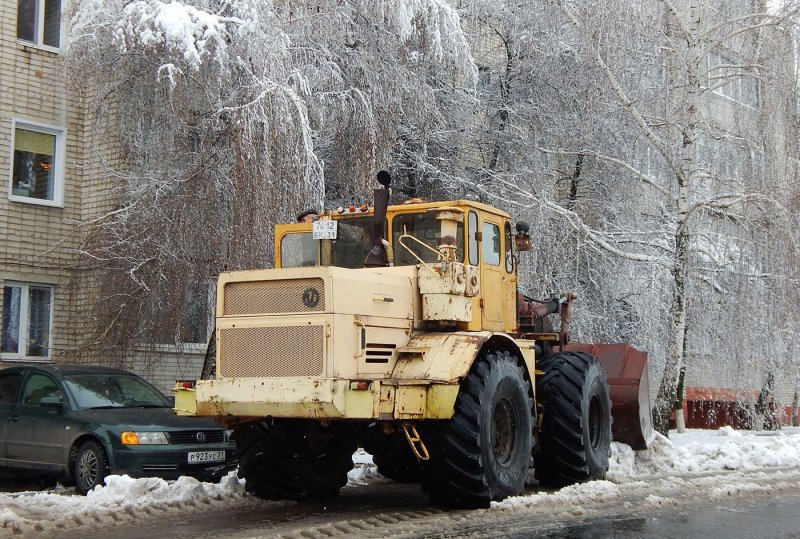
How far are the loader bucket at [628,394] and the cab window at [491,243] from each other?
245cm

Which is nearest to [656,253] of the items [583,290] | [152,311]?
[583,290]

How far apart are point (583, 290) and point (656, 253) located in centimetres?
135

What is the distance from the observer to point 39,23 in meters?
18.8

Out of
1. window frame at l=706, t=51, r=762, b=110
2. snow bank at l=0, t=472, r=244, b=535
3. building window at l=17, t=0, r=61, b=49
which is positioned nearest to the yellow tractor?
snow bank at l=0, t=472, r=244, b=535

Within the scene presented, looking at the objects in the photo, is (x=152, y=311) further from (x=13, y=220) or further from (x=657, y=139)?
(x=657, y=139)

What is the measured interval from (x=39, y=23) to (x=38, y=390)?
8732 millimetres

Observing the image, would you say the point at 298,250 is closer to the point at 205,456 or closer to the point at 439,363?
the point at 439,363

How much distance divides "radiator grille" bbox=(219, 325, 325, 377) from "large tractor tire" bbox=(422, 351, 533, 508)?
1388mm

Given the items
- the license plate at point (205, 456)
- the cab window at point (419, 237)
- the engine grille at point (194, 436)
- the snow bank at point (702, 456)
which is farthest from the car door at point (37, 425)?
the snow bank at point (702, 456)

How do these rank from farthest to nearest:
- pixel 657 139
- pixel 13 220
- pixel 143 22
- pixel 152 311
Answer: pixel 13 220 → pixel 657 139 → pixel 152 311 → pixel 143 22

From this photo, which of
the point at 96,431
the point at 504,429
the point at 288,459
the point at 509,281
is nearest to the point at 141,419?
the point at 96,431

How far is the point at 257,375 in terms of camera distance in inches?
356

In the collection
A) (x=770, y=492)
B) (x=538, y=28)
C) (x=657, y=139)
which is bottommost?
(x=770, y=492)

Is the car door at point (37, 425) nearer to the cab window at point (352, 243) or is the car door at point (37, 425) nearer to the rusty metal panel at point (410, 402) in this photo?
the cab window at point (352, 243)
